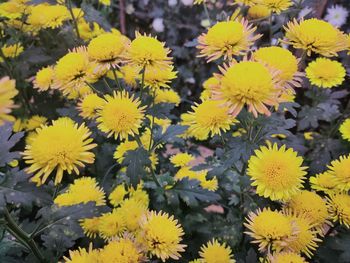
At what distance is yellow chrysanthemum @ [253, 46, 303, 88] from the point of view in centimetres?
104

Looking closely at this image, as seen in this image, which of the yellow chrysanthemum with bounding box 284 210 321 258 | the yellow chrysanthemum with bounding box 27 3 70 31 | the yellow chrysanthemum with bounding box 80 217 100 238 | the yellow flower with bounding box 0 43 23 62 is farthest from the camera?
the yellow flower with bounding box 0 43 23 62

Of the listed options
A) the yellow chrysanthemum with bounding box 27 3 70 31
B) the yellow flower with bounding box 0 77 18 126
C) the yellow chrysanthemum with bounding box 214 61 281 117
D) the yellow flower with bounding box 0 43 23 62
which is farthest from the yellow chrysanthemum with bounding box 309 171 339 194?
the yellow flower with bounding box 0 43 23 62

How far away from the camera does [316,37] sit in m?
1.12

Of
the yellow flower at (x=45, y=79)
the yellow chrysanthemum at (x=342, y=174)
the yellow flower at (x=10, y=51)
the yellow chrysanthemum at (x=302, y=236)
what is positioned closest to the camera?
the yellow chrysanthemum at (x=302, y=236)

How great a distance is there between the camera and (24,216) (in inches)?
63.4

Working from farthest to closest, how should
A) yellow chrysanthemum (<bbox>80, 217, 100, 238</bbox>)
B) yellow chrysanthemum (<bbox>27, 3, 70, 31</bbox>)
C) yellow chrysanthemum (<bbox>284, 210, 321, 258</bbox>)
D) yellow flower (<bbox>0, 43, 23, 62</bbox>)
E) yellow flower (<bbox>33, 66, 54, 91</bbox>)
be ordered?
yellow flower (<bbox>0, 43, 23, 62</bbox>), yellow chrysanthemum (<bbox>27, 3, 70, 31</bbox>), yellow flower (<bbox>33, 66, 54, 91</bbox>), yellow chrysanthemum (<bbox>80, 217, 100, 238</bbox>), yellow chrysanthemum (<bbox>284, 210, 321, 258</bbox>)

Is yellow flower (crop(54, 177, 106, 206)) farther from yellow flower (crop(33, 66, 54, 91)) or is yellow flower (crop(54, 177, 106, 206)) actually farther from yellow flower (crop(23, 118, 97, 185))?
yellow flower (crop(33, 66, 54, 91))

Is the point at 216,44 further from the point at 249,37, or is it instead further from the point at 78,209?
the point at 78,209

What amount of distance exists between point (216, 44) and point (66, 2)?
0.88m

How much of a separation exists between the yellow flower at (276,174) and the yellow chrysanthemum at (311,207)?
55 millimetres

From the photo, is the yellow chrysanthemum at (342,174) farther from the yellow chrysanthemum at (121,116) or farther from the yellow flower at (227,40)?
the yellow chrysanthemum at (121,116)

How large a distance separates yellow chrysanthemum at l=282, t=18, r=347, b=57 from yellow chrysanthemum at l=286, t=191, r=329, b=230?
407mm

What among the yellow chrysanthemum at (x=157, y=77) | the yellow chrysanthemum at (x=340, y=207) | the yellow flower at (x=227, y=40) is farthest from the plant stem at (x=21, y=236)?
the yellow chrysanthemum at (x=340, y=207)

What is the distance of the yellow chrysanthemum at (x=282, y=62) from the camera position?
41.1 inches
